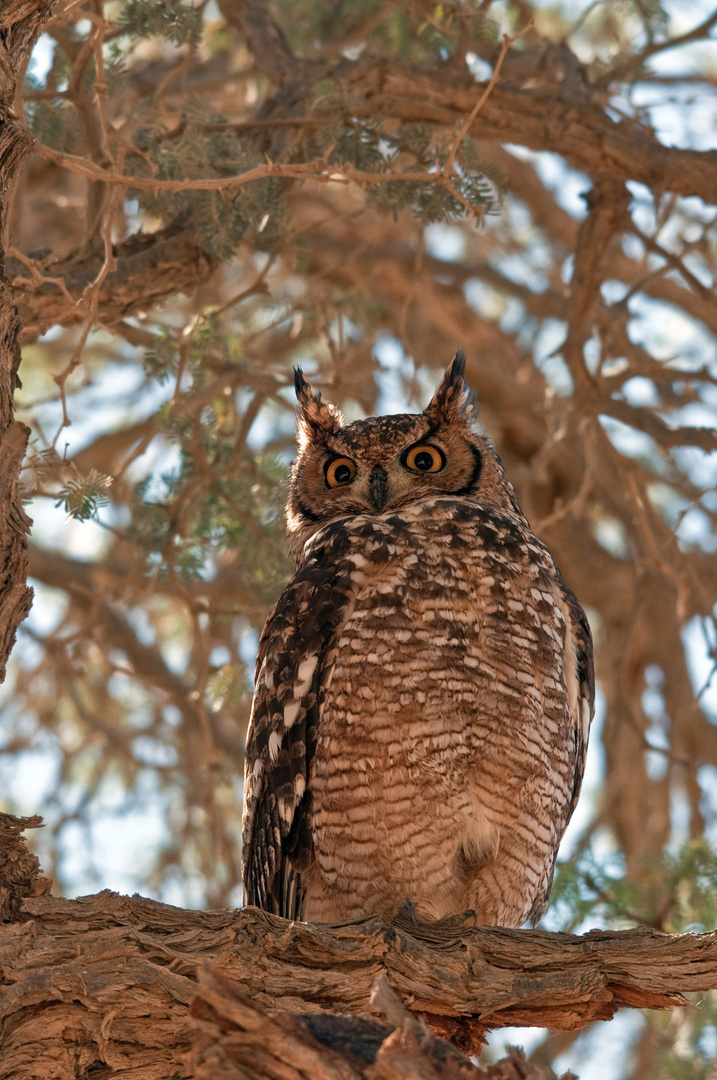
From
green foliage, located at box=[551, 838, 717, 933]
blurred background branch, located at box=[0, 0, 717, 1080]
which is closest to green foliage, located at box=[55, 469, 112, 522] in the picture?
blurred background branch, located at box=[0, 0, 717, 1080]

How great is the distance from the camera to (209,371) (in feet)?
15.0

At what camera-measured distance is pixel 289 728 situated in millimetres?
2988

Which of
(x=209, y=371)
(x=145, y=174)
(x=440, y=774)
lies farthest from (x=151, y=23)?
(x=440, y=774)

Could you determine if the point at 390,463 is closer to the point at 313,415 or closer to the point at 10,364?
the point at 313,415


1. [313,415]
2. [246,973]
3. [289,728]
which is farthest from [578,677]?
[246,973]

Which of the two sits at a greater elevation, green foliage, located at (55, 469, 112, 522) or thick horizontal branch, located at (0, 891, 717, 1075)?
green foliage, located at (55, 469, 112, 522)

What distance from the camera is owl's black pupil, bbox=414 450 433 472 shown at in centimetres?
363

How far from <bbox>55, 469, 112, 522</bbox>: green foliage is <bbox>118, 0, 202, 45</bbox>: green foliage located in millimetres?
1646

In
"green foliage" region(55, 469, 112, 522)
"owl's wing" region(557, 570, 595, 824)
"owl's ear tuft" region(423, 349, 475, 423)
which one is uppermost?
"owl's ear tuft" region(423, 349, 475, 423)

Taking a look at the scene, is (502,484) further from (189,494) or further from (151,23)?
(151,23)

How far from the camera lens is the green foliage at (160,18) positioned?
12.2 ft

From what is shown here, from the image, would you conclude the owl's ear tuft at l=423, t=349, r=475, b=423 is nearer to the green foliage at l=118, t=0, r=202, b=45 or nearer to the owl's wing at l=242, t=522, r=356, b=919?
the owl's wing at l=242, t=522, r=356, b=919

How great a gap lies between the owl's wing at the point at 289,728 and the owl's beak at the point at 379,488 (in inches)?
14.2

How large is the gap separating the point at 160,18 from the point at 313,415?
4.35 feet
